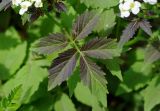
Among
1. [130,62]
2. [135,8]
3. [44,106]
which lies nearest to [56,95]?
[44,106]

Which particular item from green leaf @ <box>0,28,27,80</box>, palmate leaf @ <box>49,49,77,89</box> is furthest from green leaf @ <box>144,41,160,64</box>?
green leaf @ <box>0,28,27,80</box>

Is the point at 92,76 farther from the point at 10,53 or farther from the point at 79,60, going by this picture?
the point at 10,53

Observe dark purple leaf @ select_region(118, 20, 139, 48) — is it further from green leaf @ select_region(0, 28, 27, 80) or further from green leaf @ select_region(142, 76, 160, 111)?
green leaf @ select_region(0, 28, 27, 80)

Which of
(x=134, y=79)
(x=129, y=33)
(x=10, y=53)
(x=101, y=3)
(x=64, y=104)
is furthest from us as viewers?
(x=10, y=53)

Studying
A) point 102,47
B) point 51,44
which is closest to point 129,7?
point 102,47

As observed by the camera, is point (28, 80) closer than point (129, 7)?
No

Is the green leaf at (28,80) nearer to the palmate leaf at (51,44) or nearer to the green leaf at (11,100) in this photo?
the green leaf at (11,100)
